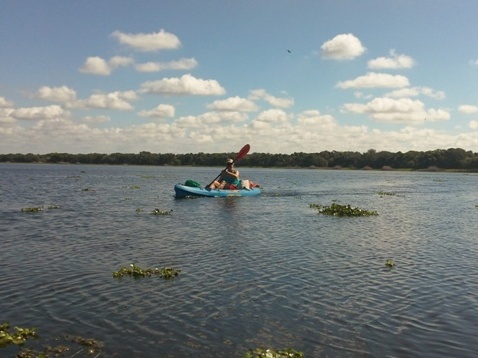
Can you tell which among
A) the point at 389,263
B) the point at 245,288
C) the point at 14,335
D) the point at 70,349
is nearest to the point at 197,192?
the point at 389,263

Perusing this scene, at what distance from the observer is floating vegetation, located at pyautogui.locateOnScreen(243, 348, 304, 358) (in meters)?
9.34

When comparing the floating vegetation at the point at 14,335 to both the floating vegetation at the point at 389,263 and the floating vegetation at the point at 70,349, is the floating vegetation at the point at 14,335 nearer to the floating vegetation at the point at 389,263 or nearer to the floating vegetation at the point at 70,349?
the floating vegetation at the point at 70,349

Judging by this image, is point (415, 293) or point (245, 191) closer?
point (415, 293)

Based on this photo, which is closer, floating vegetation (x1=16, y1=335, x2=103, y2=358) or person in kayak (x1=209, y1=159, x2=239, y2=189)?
floating vegetation (x1=16, y1=335, x2=103, y2=358)

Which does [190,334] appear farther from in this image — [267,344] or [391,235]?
[391,235]

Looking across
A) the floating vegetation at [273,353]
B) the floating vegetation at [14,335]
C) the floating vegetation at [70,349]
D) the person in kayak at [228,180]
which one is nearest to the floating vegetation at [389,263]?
the floating vegetation at [273,353]

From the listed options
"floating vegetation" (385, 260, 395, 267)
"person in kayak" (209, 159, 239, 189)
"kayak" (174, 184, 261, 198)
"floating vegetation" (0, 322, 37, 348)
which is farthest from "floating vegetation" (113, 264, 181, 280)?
"person in kayak" (209, 159, 239, 189)

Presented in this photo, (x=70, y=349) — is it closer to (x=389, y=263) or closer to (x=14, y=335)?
(x=14, y=335)

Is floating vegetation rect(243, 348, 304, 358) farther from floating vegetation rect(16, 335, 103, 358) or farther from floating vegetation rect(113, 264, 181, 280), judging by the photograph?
floating vegetation rect(113, 264, 181, 280)

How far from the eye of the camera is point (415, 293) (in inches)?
571

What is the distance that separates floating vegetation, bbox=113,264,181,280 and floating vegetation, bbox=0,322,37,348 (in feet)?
16.6

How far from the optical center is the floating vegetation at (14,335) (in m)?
9.91

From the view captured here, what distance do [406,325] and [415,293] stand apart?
10.3 ft

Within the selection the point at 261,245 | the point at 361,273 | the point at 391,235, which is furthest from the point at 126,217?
the point at 361,273
